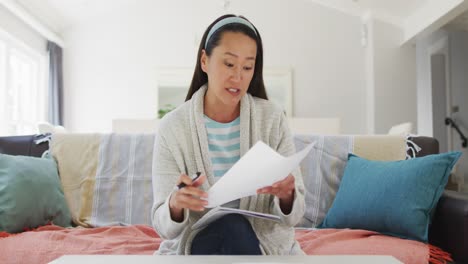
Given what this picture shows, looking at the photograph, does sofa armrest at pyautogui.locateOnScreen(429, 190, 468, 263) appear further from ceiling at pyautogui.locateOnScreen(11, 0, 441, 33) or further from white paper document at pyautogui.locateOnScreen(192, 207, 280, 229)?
ceiling at pyautogui.locateOnScreen(11, 0, 441, 33)

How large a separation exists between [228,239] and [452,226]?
89 cm

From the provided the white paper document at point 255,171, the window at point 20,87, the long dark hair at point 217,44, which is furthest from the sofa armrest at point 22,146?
the window at point 20,87

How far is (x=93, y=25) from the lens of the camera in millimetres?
6660

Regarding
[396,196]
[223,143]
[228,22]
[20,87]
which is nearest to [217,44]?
[228,22]

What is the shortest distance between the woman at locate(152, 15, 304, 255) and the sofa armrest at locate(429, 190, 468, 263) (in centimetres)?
57

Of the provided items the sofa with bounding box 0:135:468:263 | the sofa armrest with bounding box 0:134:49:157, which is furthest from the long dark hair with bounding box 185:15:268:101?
the sofa armrest with bounding box 0:134:49:157

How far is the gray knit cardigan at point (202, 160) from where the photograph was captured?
1.20 meters

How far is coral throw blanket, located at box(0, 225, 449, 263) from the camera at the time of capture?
156cm

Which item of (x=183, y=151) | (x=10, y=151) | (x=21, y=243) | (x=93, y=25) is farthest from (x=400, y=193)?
(x=93, y=25)

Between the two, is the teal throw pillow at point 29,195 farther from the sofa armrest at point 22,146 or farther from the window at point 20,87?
the window at point 20,87

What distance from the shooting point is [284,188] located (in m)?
1.13

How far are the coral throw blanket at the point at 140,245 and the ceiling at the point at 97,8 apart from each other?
13.9ft

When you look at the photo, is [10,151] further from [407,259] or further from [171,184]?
[407,259]

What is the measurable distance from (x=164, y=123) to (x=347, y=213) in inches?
34.6
